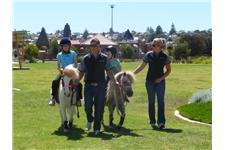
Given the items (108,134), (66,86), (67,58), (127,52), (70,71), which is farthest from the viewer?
(127,52)

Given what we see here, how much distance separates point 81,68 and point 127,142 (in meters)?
1.81

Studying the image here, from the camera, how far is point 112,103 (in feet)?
34.6

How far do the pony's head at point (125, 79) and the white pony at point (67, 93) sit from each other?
108cm

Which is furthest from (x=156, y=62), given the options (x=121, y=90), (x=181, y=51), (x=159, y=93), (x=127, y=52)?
(x=127, y=52)

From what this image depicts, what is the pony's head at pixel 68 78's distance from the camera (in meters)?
9.52

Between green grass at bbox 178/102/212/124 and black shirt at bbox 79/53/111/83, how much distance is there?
3.85 m

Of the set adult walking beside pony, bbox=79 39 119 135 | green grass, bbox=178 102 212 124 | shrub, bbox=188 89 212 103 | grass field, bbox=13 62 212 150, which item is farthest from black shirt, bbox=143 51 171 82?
shrub, bbox=188 89 212 103

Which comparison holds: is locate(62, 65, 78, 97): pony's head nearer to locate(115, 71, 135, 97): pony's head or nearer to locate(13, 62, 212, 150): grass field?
locate(13, 62, 212, 150): grass field

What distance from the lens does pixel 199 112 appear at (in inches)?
513

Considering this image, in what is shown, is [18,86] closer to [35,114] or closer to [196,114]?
[35,114]

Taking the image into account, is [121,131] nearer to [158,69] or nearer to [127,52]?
[158,69]

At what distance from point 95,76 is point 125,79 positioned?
1186 millimetres

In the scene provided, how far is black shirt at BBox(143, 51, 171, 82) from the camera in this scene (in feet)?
33.3

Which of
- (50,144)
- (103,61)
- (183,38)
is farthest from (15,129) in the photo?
(183,38)
